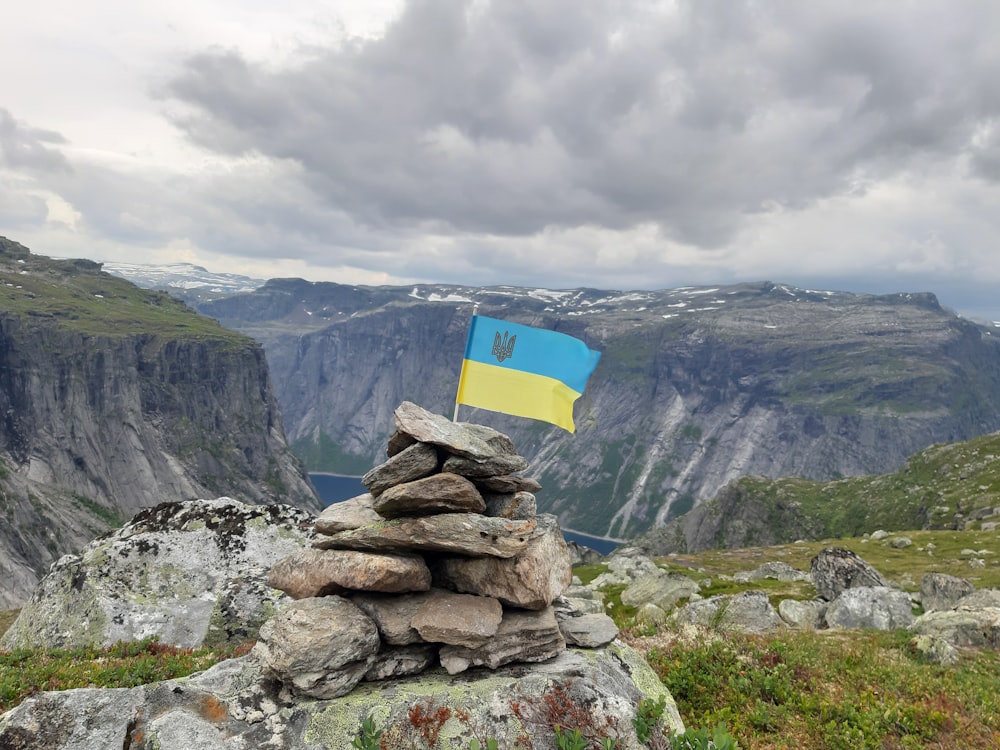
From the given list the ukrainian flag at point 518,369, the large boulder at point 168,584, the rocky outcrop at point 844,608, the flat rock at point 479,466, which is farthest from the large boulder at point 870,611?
the large boulder at point 168,584

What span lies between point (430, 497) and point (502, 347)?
30.1ft

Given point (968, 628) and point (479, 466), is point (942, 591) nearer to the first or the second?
point (968, 628)

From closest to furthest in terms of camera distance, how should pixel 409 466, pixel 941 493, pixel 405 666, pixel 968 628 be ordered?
pixel 405 666
pixel 409 466
pixel 968 628
pixel 941 493

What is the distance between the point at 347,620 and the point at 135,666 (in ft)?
29.8

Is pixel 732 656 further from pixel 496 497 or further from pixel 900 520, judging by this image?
pixel 900 520

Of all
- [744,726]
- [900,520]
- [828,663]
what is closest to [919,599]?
[828,663]

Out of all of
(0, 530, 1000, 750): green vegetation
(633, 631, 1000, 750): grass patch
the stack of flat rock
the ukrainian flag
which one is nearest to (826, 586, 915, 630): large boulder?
(0, 530, 1000, 750): green vegetation

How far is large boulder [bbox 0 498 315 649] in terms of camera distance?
22.2 metres

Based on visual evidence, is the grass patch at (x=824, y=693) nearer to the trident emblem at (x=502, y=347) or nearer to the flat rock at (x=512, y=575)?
the flat rock at (x=512, y=575)

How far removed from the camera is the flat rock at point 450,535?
13.5 m

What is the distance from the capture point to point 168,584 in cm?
2427

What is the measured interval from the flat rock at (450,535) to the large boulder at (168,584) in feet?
40.0

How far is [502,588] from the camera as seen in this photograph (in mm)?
14078

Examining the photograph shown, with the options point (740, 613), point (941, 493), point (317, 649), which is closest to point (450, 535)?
point (317, 649)
